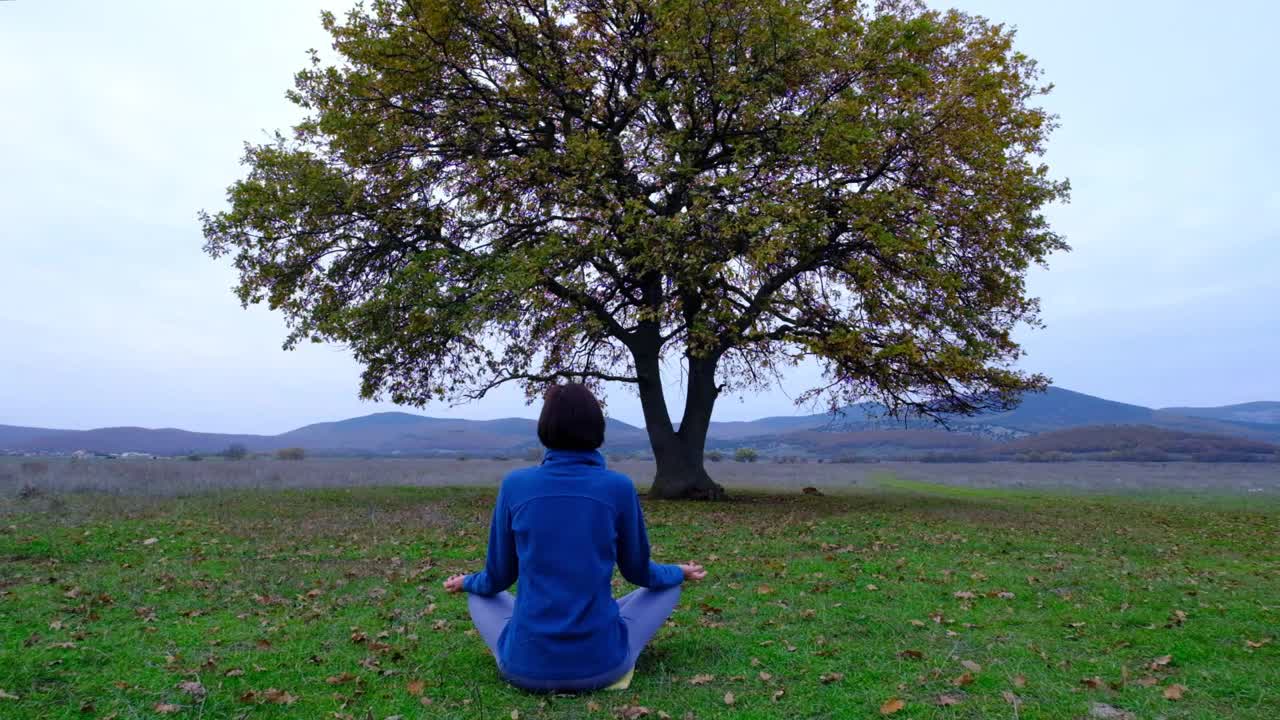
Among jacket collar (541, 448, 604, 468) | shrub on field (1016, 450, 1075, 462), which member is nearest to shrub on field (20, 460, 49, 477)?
jacket collar (541, 448, 604, 468)

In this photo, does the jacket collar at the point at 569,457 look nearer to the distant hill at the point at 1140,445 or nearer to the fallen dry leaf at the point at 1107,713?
the fallen dry leaf at the point at 1107,713

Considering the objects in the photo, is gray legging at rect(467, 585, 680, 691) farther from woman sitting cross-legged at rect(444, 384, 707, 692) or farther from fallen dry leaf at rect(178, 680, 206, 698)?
fallen dry leaf at rect(178, 680, 206, 698)

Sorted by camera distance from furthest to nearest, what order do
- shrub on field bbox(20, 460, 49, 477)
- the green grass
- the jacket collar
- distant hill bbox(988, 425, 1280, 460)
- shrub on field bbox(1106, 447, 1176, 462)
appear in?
distant hill bbox(988, 425, 1280, 460)
shrub on field bbox(1106, 447, 1176, 462)
shrub on field bbox(20, 460, 49, 477)
the green grass
the jacket collar

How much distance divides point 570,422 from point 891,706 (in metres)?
2.94

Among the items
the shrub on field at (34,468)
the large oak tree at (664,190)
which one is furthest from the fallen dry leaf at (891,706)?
the shrub on field at (34,468)

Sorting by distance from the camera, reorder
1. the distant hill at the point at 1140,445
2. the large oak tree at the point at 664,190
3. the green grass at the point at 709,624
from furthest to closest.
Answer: the distant hill at the point at 1140,445 → the large oak tree at the point at 664,190 → the green grass at the point at 709,624

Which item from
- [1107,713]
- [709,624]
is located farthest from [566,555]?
[1107,713]

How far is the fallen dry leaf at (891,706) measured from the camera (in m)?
5.66

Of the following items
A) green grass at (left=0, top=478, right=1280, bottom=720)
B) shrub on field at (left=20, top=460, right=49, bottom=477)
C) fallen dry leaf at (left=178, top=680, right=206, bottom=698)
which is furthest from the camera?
shrub on field at (left=20, top=460, right=49, bottom=477)

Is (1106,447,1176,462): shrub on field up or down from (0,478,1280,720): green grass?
up

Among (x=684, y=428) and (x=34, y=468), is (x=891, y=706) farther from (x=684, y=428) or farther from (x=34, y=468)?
(x=34, y=468)

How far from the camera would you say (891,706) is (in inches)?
225

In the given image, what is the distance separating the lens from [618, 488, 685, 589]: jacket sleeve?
222 inches

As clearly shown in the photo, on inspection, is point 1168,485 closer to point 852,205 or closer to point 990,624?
point 852,205
